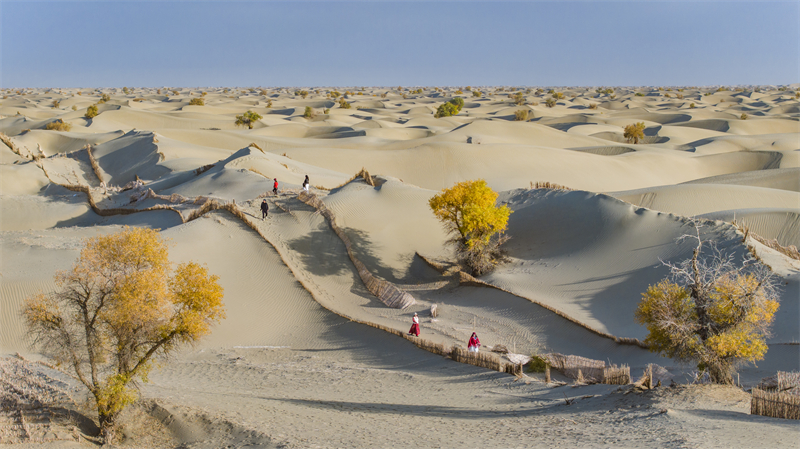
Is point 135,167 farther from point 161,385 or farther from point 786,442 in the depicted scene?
point 786,442

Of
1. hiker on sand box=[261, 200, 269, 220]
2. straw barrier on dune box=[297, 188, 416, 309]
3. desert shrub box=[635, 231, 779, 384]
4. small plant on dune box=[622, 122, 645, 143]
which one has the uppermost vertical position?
small plant on dune box=[622, 122, 645, 143]

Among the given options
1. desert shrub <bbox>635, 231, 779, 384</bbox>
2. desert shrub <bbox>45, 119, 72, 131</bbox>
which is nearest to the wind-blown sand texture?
desert shrub <bbox>635, 231, 779, 384</bbox>

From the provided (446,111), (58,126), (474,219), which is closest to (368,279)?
(474,219)

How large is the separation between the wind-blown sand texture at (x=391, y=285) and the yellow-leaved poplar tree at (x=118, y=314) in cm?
111

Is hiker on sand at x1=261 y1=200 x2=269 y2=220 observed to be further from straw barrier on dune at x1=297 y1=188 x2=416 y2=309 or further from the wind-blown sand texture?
straw barrier on dune at x1=297 y1=188 x2=416 y2=309

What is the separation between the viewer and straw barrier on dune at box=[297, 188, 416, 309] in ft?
70.7

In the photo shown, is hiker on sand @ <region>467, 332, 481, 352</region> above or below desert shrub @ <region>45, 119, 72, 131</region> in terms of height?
below

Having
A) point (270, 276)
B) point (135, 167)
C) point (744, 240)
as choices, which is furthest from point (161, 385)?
point (135, 167)

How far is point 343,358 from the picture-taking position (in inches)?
667

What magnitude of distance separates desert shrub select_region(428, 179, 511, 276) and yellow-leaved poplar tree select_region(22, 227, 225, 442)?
13842 mm

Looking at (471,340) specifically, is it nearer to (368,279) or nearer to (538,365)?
(538,365)

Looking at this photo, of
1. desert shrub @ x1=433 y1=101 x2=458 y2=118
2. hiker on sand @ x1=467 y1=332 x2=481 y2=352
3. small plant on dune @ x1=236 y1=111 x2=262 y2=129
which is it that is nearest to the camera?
hiker on sand @ x1=467 y1=332 x2=481 y2=352

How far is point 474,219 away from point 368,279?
4.96 m

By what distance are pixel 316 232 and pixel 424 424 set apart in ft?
49.4
